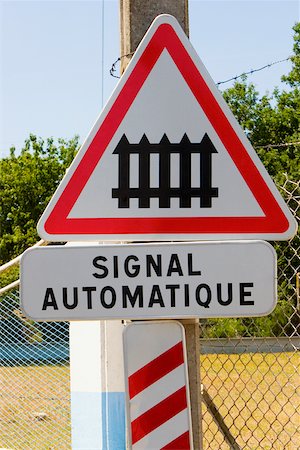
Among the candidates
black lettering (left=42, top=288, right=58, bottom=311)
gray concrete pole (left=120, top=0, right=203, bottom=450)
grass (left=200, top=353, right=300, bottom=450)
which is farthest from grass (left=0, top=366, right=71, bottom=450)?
black lettering (left=42, top=288, right=58, bottom=311)

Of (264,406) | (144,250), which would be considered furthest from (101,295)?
(264,406)

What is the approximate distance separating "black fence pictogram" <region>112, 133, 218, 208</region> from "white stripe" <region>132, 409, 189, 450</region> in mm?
597

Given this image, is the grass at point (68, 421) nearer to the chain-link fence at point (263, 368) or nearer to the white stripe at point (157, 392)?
the chain-link fence at point (263, 368)

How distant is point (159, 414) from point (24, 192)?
31659mm

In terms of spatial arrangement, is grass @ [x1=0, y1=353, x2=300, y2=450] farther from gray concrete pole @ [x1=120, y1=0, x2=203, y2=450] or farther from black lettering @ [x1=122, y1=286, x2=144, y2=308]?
black lettering @ [x1=122, y1=286, x2=144, y2=308]

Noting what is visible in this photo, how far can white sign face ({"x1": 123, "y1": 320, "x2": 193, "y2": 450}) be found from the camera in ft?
7.36

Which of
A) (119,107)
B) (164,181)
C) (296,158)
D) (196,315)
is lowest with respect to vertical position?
(296,158)

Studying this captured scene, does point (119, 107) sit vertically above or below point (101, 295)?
above

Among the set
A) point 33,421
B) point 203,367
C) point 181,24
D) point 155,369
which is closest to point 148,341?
point 155,369

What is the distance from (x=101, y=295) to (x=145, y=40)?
0.73 m

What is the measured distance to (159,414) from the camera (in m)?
2.26

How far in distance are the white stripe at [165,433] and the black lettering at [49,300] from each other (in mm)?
460

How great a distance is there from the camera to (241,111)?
35.3 meters

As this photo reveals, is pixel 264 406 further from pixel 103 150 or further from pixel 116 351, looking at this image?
pixel 103 150
